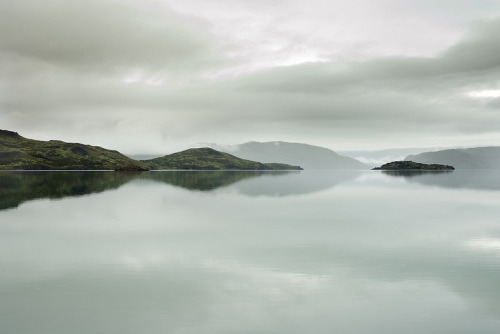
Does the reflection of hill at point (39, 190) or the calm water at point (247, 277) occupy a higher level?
the reflection of hill at point (39, 190)

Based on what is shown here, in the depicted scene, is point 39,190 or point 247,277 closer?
point 247,277

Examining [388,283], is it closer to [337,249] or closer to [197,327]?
[337,249]

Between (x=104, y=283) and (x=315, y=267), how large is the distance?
13.0 m

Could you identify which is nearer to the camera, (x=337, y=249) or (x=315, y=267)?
(x=315, y=267)

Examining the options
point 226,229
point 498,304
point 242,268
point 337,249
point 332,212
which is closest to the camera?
point 498,304

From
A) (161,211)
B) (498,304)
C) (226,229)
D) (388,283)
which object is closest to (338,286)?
(388,283)

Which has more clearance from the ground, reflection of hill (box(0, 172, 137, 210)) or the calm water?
reflection of hill (box(0, 172, 137, 210))

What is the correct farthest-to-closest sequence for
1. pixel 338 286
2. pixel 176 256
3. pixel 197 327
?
pixel 176 256 → pixel 338 286 → pixel 197 327

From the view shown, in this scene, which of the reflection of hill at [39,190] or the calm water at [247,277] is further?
the reflection of hill at [39,190]

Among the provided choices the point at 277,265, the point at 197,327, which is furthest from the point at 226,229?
the point at 197,327

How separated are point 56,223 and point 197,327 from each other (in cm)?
3207

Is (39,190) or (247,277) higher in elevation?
(39,190)

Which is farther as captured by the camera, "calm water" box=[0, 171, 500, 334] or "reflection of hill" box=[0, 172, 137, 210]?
"reflection of hill" box=[0, 172, 137, 210]

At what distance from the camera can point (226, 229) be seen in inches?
1442
